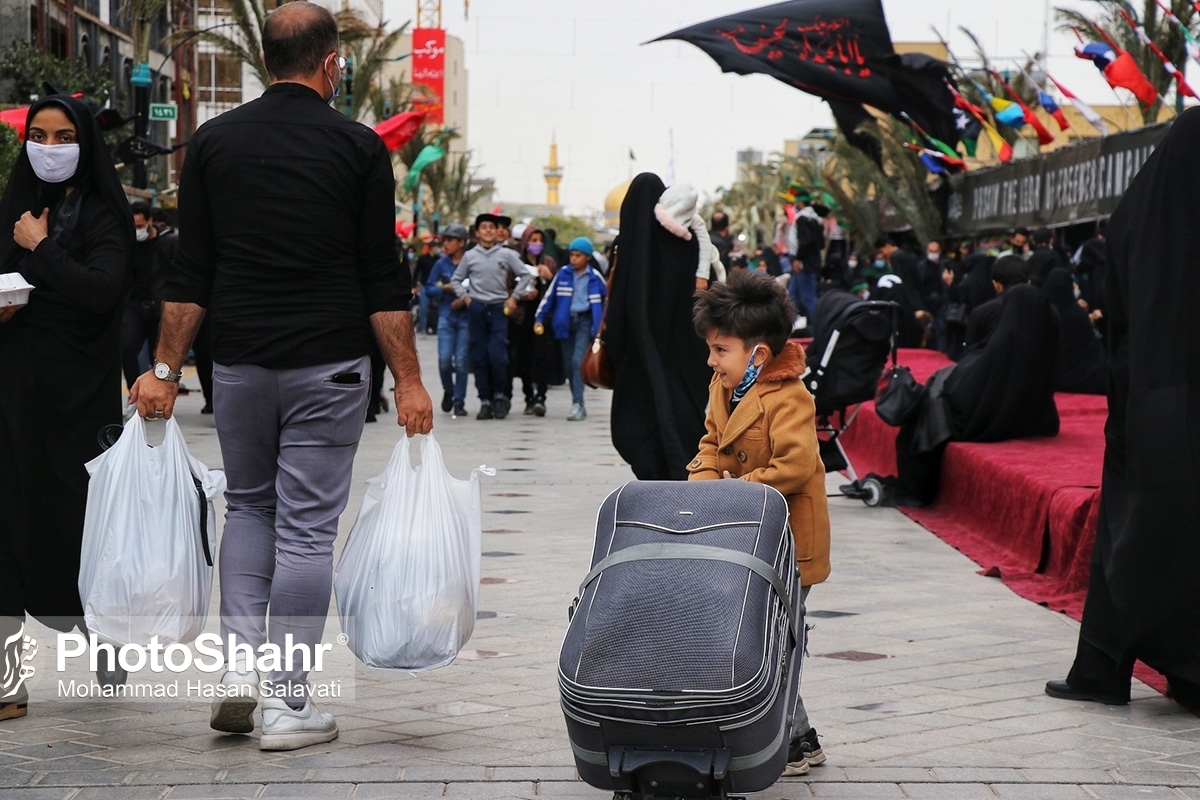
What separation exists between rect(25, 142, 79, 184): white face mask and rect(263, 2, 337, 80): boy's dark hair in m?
0.77

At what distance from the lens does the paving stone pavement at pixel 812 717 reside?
406 cm

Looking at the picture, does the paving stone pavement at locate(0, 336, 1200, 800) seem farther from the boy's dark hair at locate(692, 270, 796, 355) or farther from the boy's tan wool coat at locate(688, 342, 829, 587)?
the boy's dark hair at locate(692, 270, 796, 355)

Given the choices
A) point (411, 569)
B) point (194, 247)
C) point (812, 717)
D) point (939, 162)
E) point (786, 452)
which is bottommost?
→ point (812, 717)

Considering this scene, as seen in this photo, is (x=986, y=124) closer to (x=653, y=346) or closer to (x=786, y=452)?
(x=653, y=346)

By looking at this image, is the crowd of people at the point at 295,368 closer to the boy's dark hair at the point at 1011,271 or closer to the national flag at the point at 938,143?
the boy's dark hair at the point at 1011,271

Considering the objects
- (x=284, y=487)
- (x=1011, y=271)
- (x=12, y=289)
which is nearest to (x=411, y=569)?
(x=284, y=487)

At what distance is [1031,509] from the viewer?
762 cm

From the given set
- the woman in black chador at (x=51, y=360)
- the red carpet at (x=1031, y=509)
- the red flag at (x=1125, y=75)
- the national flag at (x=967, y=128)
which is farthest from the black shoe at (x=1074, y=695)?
the national flag at (x=967, y=128)

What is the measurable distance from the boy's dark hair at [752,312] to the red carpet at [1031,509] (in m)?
2.07

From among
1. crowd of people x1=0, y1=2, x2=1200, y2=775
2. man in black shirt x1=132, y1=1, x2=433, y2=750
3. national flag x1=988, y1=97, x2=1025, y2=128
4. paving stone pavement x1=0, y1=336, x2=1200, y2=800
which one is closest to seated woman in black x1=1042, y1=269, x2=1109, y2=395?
paving stone pavement x1=0, y1=336, x2=1200, y2=800

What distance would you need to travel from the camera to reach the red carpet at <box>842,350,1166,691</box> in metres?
6.90

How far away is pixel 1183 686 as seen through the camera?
16.0 feet

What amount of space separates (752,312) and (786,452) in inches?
15.1

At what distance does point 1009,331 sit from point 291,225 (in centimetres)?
590
